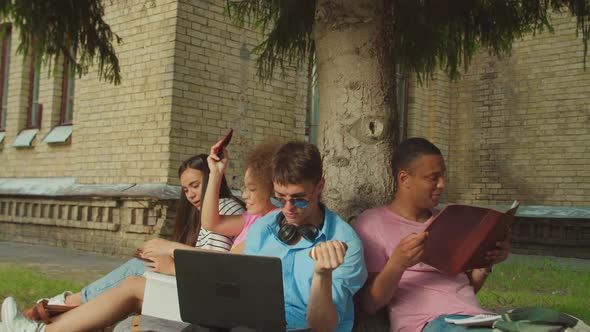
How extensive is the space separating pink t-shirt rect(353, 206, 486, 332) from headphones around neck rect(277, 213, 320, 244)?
1.01 ft

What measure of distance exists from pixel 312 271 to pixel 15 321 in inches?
61.2

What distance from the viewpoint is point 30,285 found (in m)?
6.63

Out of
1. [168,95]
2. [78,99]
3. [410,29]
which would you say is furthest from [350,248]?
[78,99]

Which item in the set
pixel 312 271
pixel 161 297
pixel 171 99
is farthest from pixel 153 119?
pixel 312 271

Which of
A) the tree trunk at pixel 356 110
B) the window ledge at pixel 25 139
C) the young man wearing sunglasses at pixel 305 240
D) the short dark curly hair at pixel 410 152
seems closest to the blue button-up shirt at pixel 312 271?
the young man wearing sunglasses at pixel 305 240

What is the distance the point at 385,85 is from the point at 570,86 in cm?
849

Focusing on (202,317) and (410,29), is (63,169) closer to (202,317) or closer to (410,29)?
(410,29)

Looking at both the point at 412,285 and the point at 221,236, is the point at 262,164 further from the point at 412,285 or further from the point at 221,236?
the point at 412,285

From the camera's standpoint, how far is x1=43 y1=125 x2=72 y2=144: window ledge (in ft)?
36.6

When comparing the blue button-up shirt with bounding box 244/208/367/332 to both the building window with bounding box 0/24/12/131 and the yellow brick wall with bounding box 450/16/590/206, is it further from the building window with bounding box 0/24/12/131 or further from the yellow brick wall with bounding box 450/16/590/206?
the building window with bounding box 0/24/12/131

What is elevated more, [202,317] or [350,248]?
[350,248]

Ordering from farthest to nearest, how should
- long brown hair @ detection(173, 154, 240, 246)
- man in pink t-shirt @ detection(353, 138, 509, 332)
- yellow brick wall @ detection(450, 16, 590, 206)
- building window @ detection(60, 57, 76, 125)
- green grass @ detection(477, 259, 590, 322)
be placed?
building window @ detection(60, 57, 76, 125), yellow brick wall @ detection(450, 16, 590, 206), green grass @ detection(477, 259, 590, 322), long brown hair @ detection(173, 154, 240, 246), man in pink t-shirt @ detection(353, 138, 509, 332)

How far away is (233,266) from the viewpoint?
256 cm

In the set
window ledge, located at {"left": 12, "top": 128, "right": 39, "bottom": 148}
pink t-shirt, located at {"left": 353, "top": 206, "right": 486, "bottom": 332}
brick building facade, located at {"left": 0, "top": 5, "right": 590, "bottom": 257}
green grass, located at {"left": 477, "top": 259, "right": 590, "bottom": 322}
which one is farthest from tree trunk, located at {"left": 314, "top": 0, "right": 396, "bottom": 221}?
window ledge, located at {"left": 12, "top": 128, "right": 39, "bottom": 148}
